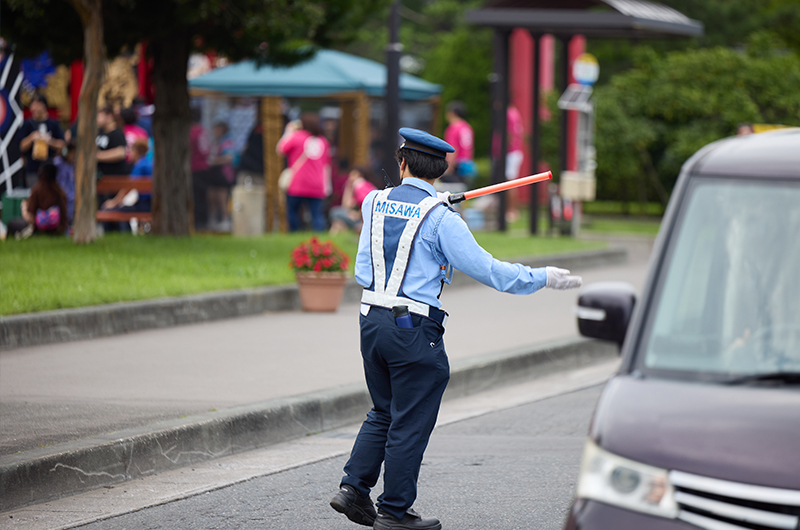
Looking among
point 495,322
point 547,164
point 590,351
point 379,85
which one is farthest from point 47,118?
point 547,164

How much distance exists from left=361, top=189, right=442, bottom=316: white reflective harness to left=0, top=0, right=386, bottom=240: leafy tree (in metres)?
8.57

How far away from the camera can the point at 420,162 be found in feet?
16.0

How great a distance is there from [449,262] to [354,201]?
1169 centimetres

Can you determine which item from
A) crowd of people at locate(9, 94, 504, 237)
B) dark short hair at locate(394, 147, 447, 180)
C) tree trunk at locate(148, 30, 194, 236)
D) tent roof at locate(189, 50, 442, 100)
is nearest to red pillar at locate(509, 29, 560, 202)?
crowd of people at locate(9, 94, 504, 237)

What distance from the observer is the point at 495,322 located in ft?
37.3

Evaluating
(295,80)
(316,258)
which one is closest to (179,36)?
(295,80)

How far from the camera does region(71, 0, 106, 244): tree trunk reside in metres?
12.7

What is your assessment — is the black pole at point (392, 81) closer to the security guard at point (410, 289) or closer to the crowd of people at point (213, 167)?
the crowd of people at point (213, 167)

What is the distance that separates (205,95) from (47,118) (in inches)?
121

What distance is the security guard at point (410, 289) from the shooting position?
4.73 m

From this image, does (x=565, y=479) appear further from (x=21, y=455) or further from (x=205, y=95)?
(x=205, y=95)

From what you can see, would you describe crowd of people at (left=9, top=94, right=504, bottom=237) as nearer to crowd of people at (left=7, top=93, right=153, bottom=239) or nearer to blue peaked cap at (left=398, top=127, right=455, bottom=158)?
crowd of people at (left=7, top=93, right=153, bottom=239)

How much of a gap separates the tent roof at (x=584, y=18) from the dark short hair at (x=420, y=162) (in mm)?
14122

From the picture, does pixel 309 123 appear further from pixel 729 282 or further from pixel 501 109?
pixel 729 282
